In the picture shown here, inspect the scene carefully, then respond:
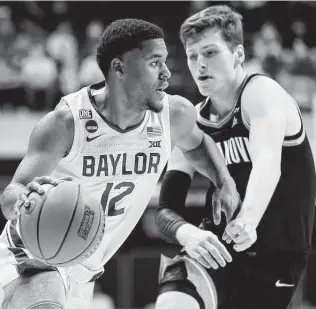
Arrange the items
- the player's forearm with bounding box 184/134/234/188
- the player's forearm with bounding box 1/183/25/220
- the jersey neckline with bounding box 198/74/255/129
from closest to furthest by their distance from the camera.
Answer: the player's forearm with bounding box 1/183/25/220 → the player's forearm with bounding box 184/134/234/188 → the jersey neckline with bounding box 198/74/255/129

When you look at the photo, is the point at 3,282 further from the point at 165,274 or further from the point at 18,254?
the point at 165,274

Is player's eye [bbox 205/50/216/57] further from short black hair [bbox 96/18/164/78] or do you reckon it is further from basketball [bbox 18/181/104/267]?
basketball [bbox 18/181/104/267]

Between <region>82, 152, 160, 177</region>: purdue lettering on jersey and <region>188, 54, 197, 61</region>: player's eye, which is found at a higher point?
<region>188, 54, 197, 61</region>: player's eye

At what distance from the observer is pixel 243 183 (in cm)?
435

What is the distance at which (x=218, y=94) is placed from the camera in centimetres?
452

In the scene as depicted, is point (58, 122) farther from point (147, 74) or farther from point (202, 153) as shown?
point (202, 153)

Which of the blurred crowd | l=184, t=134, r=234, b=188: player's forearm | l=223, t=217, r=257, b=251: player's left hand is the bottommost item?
l=223, t=217, r=257, b=251: player's left hand

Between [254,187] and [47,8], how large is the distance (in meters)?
9.48

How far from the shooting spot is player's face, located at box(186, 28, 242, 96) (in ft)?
14.6

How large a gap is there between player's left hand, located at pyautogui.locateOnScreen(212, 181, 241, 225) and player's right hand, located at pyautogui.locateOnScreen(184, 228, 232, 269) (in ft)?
0.68

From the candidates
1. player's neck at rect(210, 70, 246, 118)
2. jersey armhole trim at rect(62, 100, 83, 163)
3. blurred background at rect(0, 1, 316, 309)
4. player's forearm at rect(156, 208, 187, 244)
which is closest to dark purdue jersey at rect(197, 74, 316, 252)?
player's neck at rect(210, 70, 246, 118)

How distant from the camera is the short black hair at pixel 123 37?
389 centimetres

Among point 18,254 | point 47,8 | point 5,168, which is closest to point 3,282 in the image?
point 18,254

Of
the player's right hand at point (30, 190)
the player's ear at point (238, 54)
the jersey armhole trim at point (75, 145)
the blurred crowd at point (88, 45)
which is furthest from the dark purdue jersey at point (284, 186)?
the blurred crowd at point (88, 45)
